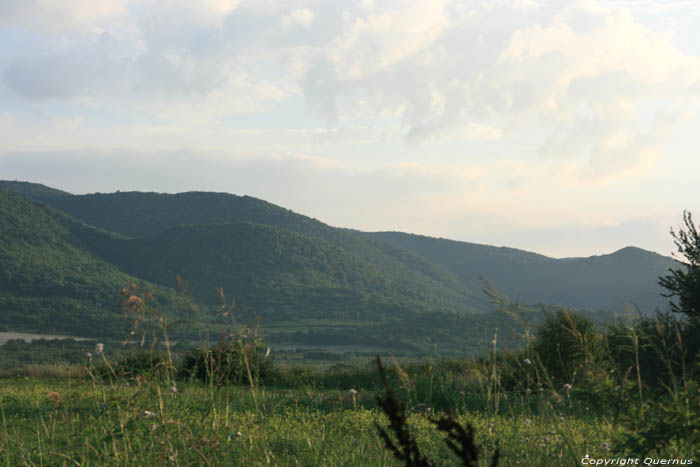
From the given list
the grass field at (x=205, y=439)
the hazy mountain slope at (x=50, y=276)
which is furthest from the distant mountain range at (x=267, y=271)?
the grass field at (x=205, y=439)

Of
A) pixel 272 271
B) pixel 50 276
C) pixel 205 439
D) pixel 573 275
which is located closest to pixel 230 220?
pixel 272 271

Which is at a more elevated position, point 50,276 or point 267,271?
point 267,271

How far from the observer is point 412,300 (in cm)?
11625

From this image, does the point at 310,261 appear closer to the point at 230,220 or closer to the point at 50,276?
the point at 230,220

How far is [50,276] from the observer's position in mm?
94000

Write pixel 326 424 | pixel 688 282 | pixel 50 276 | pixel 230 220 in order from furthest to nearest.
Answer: pixel 230 220 → pixel 50 276 → pixel 688 282 → pixel 326 424

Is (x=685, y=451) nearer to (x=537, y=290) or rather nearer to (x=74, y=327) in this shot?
(x=74, y=327)

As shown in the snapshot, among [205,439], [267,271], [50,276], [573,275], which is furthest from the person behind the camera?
[573,275]

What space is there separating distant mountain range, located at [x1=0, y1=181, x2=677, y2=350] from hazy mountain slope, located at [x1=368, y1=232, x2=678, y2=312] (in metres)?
0.44

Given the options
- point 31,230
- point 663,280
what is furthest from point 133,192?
point 663,280

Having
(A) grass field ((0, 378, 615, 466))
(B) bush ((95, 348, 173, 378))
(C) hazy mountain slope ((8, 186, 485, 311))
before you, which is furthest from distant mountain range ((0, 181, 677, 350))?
(A) grass field ((0, 378, 615, 466))

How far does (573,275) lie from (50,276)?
11094 cm

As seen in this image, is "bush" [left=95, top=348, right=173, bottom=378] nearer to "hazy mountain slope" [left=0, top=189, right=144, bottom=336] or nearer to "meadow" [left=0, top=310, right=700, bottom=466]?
"meadow" [left=0, top=310, right=700, bottom=466]

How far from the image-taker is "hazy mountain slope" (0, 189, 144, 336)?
273 ft
